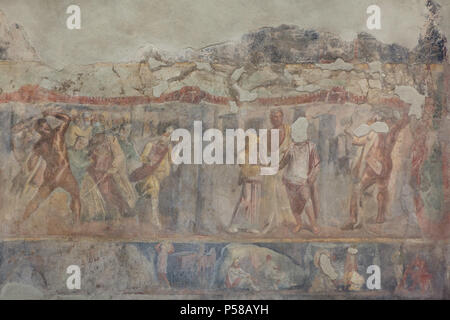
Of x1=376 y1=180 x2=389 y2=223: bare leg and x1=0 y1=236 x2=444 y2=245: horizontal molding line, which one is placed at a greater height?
x1=376 y1=180 x2=389 y2=223: bare leg

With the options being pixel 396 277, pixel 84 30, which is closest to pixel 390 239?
pixel 396 277

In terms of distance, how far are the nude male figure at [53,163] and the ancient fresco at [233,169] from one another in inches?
0.8

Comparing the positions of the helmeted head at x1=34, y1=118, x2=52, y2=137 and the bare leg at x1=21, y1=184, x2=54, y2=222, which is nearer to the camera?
the bare leg at x1=21, y1=184, x2=54, y2=222

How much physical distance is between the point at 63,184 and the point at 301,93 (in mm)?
3570

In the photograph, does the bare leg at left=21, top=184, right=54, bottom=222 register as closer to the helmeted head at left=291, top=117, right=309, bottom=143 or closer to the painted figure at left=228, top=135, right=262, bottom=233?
the painted figure at left=228, top=135, right=262, bottom=233

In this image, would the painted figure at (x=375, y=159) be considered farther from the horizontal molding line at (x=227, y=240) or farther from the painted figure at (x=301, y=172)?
the painted figure at (x=301, y=172)

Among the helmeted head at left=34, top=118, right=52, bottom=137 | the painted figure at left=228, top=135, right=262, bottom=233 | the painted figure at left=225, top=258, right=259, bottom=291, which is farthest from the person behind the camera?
the helmeted head at left=34, top=118, right=52, bottom=137

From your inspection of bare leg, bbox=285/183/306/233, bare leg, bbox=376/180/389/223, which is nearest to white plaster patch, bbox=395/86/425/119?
bare leg, bbox=376/180/389/223

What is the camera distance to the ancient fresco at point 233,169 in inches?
311

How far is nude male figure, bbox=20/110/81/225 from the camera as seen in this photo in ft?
26.2

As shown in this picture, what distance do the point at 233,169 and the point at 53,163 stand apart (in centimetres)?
252

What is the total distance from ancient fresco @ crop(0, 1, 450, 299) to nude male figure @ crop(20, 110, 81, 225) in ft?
0.06

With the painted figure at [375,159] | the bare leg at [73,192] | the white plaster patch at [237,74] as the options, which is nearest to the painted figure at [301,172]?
the painted figure at [375,159]

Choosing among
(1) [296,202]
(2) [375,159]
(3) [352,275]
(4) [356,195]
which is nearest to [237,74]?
(1) [296,202]
